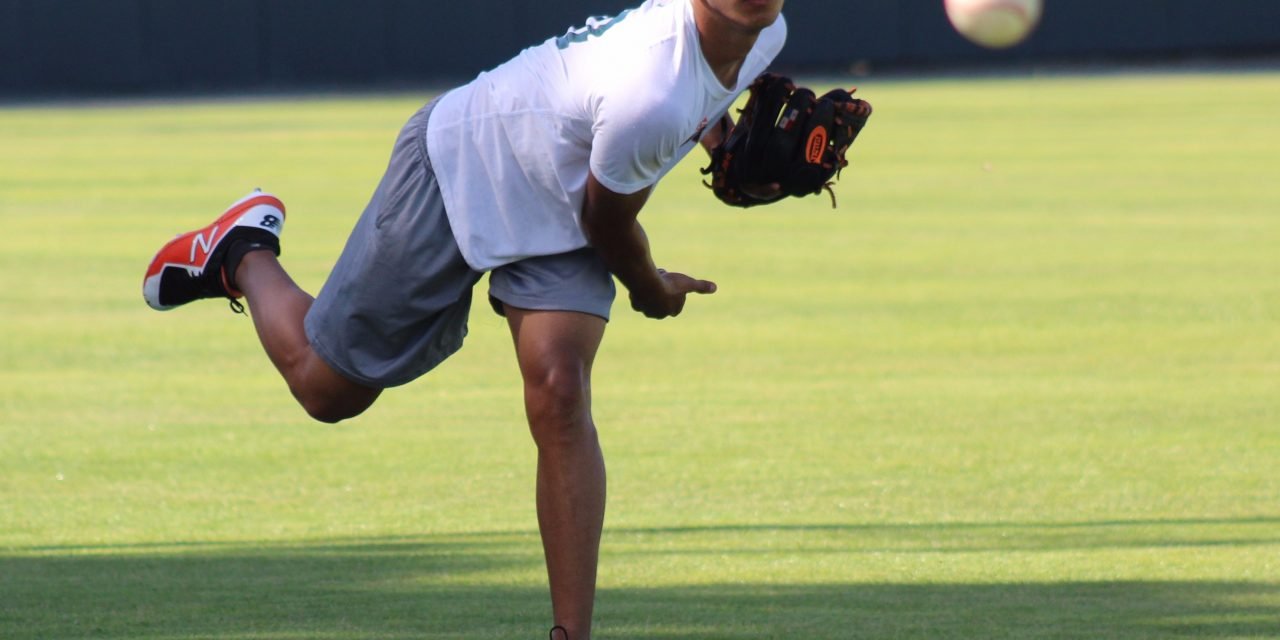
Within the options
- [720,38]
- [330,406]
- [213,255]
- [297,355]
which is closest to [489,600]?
[330,406]

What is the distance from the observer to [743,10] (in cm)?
431

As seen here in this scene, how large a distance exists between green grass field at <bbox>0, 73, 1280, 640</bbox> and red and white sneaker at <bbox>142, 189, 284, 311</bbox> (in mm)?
767

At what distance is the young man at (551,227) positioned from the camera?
4.31 m

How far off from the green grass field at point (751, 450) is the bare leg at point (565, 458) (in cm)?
38

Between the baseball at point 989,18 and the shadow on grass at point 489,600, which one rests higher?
the baseball at point 989,18

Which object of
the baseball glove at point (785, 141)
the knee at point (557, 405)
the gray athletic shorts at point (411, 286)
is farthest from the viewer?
the baseball glove at point (785, 141)

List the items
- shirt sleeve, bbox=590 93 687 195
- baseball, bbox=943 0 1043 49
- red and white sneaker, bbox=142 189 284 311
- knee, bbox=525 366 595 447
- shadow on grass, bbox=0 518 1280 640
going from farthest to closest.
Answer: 1. baseball, bbox=943 0 1043 49
2. red and white sneaker, bbox=142 189 284 311
3. shadow on grass, bbox=0 518 1280 640
4. knee, bbox=525 366 595 447
5. shirt sleeve, bbox=590 93 687 195

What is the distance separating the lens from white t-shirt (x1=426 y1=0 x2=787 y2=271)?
167 inches

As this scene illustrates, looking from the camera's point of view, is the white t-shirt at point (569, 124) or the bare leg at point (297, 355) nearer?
the white t-shirt at point (569, 124)

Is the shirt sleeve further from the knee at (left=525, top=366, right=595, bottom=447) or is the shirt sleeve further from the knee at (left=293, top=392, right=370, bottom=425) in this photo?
the knee at (left=293, top=392, right=370, bottom=425)

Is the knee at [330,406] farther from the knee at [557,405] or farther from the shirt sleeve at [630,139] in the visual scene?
the shirt sleeve at [630,139]

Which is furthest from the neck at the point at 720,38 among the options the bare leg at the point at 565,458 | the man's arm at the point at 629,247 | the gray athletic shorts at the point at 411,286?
the bare leg at the point at 565,458

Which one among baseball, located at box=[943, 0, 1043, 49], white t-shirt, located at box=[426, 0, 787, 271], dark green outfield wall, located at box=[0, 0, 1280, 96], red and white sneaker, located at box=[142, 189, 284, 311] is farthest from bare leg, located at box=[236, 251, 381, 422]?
dark green outfield wall, located at box=[0, 0, 1280, 96]

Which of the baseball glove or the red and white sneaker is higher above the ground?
the baseball glove
